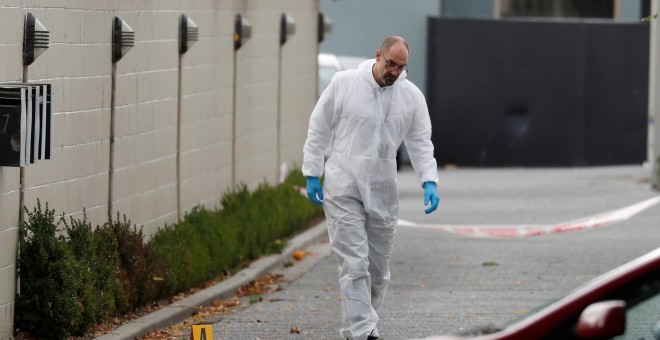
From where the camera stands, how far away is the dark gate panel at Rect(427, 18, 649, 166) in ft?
97.5

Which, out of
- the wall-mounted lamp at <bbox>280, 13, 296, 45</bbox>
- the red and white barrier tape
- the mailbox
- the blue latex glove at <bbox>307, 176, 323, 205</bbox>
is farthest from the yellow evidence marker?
the wall-mounted lamp at <bbox>280, 13, 296, 45</bbox>

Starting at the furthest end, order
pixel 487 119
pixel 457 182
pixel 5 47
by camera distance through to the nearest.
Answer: pixel 487 119
pixel 457 182
pixel 5 47

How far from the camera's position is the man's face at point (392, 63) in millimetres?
8922

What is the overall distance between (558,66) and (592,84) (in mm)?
812

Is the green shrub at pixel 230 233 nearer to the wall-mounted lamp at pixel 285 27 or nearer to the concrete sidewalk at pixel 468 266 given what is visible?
the concrete sidewalk at pixel 468 266

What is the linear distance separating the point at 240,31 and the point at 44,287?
19.7 ft

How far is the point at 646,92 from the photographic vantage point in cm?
3016

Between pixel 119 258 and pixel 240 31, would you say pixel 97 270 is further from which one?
pixel 240 31

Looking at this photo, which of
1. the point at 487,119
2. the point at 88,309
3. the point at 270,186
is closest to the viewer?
the point at 88,309

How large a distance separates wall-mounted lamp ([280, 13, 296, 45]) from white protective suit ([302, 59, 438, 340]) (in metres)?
7.55

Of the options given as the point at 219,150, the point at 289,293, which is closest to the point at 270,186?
the point at 219,150

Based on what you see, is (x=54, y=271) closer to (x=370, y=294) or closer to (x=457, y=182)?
(x=370, y=294)

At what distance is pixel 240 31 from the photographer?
14508 mm

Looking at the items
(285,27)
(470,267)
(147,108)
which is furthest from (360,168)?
(285,27)
